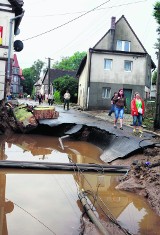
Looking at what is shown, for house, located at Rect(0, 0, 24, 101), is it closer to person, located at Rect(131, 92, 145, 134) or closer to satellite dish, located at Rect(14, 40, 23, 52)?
satellite dish, located at Rect(14, 40, 23, 52)

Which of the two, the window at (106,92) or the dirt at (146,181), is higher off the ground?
the window at (106,92)

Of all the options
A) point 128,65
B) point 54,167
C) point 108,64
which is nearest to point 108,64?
point 108,64

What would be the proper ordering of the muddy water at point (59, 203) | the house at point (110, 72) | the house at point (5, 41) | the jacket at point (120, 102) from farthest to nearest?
the house at point (110, 72) < the house at point (5, 41) < the jacket at point (120, 102) < the muddy water at point (59, 203)

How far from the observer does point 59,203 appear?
A: 5.74m

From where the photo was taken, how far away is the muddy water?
472 cm

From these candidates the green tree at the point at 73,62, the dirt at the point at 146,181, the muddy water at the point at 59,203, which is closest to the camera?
the muddy water at the point at 59,203

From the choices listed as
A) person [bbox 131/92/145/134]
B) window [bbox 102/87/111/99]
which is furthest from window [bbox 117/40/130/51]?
person [bbox 131/92/145/134]

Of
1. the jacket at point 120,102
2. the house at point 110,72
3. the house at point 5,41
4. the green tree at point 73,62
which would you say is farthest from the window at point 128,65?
the green tree at point 73,62

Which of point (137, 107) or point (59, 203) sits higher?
point (137, 107)

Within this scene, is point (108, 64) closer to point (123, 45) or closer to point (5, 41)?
point (123, 45)

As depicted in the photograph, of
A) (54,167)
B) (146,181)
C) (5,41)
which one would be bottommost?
(54,167)

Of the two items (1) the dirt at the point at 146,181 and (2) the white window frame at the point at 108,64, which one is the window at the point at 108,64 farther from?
(1) the dirt at the point at 146,181

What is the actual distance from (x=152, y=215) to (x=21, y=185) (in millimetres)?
2963

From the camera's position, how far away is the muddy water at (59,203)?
4.72m
